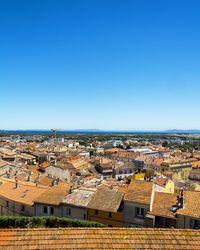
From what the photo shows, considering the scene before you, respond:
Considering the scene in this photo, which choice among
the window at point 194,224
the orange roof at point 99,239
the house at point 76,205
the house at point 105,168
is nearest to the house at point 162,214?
Result: the window at point 194,224

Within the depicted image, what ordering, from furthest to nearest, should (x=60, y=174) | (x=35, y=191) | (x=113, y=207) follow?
(x=60, y=174)
(x=35, y=191)
(x=113, y=207)

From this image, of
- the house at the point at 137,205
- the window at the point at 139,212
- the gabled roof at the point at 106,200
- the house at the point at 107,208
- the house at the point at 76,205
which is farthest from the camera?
the house at the point at 76,205

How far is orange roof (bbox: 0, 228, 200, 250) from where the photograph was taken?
9.42 meters

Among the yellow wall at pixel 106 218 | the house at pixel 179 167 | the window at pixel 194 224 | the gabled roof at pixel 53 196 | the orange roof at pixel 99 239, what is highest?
the orange roof at pixel 99 239

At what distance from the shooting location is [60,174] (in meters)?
63.1

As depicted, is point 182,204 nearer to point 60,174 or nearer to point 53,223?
point 53,223

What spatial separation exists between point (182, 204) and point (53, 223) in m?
12.9

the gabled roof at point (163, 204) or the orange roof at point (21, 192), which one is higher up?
the gabled roof at point (163, 204)

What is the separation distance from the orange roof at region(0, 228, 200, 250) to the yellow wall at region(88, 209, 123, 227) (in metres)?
22.0

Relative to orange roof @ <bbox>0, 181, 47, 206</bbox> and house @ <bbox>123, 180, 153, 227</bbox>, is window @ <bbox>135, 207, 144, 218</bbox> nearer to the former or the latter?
house @ <bbox>123, 180, 153, 227</bbox>

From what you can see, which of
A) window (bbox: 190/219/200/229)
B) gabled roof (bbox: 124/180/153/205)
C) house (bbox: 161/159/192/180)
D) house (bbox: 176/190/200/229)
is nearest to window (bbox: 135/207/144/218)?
gabled roof (bbox: 124/180/153/205)

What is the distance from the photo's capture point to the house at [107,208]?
31828mm

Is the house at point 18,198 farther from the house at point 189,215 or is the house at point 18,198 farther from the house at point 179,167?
the house at point 179,167

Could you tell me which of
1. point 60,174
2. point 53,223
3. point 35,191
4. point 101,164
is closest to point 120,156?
point 101,164
